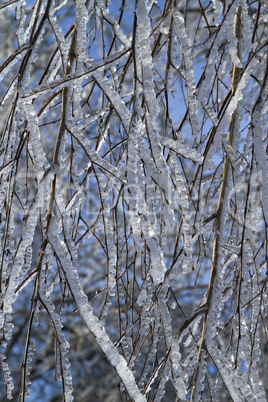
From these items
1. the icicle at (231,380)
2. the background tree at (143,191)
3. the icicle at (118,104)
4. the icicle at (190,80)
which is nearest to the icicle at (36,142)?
the background tree at (143,191)

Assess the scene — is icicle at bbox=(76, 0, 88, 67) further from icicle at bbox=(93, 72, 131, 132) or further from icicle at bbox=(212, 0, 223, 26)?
icicle at bbox=(212, 0, 223, 26)

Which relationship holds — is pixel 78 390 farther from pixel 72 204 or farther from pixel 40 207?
pixel 40 207

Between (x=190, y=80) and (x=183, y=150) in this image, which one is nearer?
(x=183, y=150)

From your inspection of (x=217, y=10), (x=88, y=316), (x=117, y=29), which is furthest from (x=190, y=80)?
(x=88, y=316)

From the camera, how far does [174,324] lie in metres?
4.45

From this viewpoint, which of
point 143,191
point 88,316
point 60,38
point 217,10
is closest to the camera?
point 88,316

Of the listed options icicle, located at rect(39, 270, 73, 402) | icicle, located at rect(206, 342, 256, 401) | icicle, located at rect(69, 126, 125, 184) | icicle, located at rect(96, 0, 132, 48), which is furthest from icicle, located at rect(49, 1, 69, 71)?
icicle, located at rect(206, 342, 256, 401)

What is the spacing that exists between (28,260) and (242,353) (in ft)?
1.90

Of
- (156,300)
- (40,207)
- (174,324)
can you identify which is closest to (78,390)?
(174,324)

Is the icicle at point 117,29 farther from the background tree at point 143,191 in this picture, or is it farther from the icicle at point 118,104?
the icicle at point 118,104

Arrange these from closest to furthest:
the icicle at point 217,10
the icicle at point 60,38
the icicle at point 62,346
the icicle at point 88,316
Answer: the icicle at point 88,316
the icicle at point 62,346
the icicle at point 60,38
the icicle at point 217,10

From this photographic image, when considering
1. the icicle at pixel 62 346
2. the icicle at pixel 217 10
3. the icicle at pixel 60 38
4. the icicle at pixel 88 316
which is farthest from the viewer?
the icicle at pixel 217 10

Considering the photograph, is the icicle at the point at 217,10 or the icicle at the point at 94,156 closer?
the icicle at the point at 94,156

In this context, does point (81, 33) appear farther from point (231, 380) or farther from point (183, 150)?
point (231, 380)
